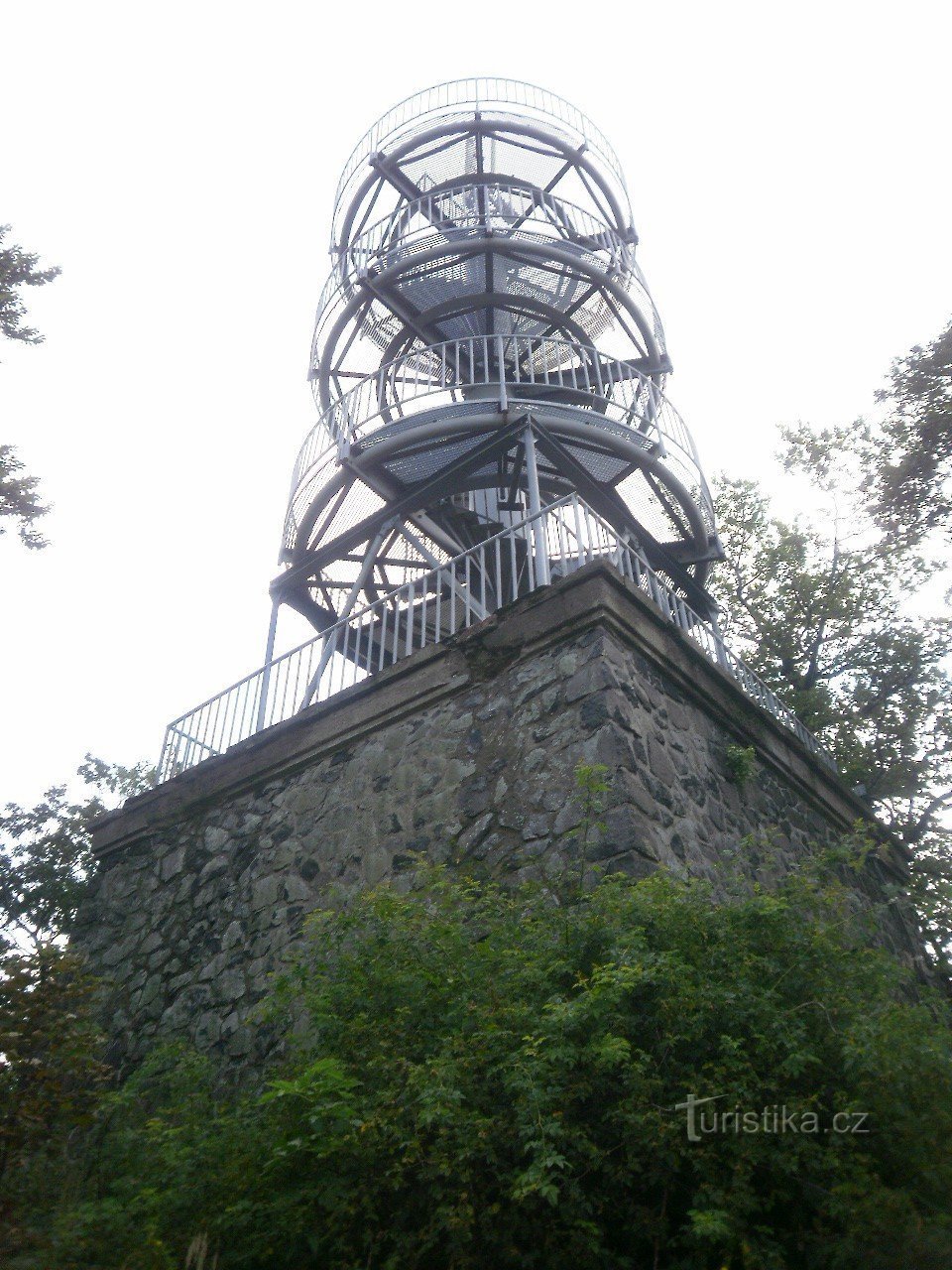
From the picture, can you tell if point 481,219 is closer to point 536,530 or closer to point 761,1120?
point 536,530

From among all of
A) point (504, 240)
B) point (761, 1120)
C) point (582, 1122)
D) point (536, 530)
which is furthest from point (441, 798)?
point (504, 240)

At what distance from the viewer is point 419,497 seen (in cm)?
1009

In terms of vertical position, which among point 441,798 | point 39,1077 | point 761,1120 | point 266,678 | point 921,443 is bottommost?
point 761,1120

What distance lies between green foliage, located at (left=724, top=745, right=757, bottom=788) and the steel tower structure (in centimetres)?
200

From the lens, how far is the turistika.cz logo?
140 inches

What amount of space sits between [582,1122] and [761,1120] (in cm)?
63

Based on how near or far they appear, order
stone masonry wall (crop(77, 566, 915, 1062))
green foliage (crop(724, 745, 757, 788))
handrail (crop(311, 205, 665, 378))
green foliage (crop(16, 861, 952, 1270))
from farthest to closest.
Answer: handrail (crop(311, 205, 665, 378)), green foliage (crop(724, 745, 757, 788)), stone masonry wall (crop(77, 566, 915, 1062)), green foliage (crop(16, 861, 952, 1270))

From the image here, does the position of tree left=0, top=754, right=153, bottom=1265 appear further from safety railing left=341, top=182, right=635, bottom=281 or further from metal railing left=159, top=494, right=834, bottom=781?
safety railing left=341, top=182, right=635, bottom=281

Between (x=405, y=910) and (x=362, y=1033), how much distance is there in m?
0.70

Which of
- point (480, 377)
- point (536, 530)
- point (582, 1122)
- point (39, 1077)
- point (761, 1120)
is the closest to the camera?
point (761, 1120)

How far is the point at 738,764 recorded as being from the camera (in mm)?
7816

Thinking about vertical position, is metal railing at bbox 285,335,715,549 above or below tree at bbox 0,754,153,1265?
above

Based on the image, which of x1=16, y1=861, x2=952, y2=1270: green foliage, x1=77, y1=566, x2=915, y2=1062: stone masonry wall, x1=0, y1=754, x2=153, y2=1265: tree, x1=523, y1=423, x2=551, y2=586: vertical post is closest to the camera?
x1=16, y1=861, x2=952, y2=1270: green foliage

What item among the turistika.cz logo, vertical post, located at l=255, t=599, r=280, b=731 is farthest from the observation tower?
the turistika.cz logo
